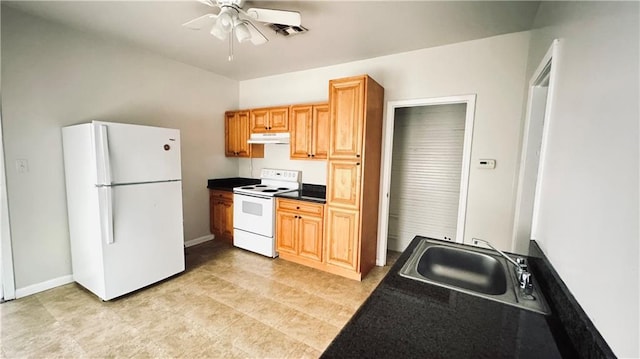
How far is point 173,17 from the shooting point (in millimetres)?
2338

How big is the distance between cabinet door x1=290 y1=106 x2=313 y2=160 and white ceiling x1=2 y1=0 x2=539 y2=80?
26.7 inches

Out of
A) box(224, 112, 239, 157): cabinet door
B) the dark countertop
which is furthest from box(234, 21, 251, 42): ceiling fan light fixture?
box(224, 112, 239, 157): cabinet door

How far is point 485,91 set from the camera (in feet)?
8.57

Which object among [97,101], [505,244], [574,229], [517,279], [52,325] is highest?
[97,101]

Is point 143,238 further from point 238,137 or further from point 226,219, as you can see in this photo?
point 238,137

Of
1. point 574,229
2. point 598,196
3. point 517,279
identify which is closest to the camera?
point 598,196

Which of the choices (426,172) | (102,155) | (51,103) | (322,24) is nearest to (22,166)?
(51,103)

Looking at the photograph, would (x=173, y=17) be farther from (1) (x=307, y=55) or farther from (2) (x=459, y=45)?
(2) (x=459, y=45)

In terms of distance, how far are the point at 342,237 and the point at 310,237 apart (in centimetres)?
46

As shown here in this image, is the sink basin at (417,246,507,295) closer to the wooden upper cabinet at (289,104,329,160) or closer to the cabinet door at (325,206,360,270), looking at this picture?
the cabinet door at (325,206,360,270)

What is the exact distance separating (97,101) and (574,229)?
4102 mm

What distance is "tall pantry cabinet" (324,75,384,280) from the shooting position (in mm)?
2779

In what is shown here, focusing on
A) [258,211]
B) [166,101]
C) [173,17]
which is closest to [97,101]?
[166,101]

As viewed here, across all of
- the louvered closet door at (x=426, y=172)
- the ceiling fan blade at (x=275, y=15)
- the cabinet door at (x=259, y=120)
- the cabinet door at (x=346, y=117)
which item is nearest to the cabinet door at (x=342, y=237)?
the cabinet door at (x=346, y=117)
